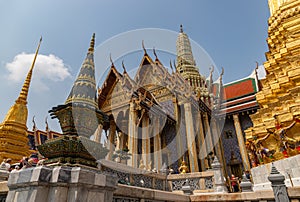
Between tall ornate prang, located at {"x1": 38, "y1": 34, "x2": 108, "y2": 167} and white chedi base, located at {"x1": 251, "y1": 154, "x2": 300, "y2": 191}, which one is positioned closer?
tall ornate prang, located at {"x1": 38, "y1": 34, "x2": 108, "y2": 167}

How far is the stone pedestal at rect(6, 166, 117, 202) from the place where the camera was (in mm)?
1742

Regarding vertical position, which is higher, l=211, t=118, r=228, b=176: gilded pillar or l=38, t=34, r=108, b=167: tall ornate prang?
l=211, t=118, r=228, b=176: gilded pillar

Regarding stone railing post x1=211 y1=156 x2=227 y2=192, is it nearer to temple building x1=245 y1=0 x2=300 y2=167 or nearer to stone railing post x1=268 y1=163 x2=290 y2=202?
temple building x1=245 y1=0 x2=300 y2=167

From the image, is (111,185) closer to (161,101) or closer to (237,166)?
(161,101)

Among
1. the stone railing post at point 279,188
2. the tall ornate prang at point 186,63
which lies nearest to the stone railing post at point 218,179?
the stone railing post at point 279,188

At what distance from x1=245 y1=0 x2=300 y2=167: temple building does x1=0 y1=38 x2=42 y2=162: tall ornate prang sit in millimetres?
10093

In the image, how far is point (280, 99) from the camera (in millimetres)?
7891

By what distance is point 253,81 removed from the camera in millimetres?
17594

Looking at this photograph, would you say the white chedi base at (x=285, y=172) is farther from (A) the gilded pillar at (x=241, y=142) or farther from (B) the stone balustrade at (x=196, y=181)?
(A) the gilded pillar at (x=241, y=142)

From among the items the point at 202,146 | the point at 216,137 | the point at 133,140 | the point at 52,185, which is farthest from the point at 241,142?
the point at 52,185

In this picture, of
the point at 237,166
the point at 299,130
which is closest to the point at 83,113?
the point at 299,130

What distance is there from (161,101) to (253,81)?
9.43 m

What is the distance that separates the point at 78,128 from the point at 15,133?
9.92 metres

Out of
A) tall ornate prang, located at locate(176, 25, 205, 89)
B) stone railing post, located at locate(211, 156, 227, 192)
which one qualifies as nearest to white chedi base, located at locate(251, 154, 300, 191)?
stone railing post, located at locate(211, 156, 227, 192)
